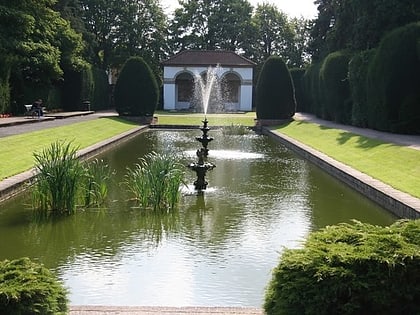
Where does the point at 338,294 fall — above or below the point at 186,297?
above

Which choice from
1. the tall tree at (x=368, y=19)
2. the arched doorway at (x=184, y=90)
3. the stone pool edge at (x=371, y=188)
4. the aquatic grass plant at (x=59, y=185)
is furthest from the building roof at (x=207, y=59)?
the aquatic grass plant at (x=59, y=185)

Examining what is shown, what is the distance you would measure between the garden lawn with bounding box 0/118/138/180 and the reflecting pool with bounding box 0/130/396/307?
6.87 feet

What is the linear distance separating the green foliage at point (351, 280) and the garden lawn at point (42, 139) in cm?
849

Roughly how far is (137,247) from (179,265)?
94 centimetres

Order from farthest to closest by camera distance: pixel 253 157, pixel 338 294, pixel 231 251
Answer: pixel 253 157 → pixel 231 251 → pixel 338 294

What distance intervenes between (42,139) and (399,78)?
41.9 ft

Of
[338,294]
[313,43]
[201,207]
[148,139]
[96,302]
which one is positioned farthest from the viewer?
[313,43]

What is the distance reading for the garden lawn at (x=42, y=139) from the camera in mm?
12755

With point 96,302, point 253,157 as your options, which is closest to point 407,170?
point 253,157

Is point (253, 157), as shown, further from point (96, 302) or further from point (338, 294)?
point (338, 294)

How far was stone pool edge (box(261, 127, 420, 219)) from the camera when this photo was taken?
28.5 feet

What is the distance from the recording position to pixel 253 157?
17.6 meters

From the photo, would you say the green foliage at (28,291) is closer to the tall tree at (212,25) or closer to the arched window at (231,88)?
the arched window at (231,88)

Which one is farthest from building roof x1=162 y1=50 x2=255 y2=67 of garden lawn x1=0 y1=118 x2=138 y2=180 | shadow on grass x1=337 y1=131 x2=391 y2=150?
shadow on grass x1=337 y1=131 x2=391 y2=150
